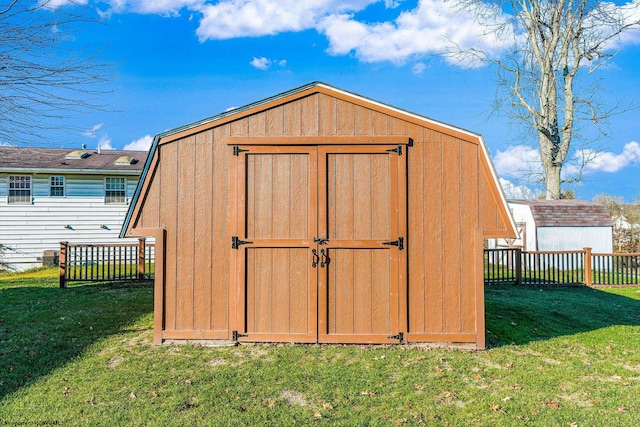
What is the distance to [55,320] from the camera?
6547mm

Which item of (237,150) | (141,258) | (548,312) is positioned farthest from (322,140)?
(141,258)

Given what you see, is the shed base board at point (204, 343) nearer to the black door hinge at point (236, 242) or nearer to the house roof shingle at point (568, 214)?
the black door hinge at point (236, 242)

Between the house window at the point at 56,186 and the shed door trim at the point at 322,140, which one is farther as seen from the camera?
the house window at the point at 56,186

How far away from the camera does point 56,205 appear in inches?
570

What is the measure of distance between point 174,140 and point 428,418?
14.9ft

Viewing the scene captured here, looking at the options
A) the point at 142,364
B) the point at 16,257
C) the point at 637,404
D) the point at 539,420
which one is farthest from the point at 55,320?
the point at 16,257

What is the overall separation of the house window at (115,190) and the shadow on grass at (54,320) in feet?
16.7

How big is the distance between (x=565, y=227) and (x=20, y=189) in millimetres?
20328

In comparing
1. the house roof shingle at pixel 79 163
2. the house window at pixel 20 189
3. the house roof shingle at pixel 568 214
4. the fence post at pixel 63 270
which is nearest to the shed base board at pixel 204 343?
the fence post at pixel 63 270

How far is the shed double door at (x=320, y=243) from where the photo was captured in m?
5.28

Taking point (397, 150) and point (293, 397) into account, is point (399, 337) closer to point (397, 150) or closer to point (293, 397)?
point (293, 397)

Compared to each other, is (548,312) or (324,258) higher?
→ (324,258)

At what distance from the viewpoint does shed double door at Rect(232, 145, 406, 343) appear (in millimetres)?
5281

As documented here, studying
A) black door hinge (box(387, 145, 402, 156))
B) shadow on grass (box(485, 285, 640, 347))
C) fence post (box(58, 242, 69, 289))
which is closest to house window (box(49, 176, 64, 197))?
fence post (box(58, 242, 69, 289))
